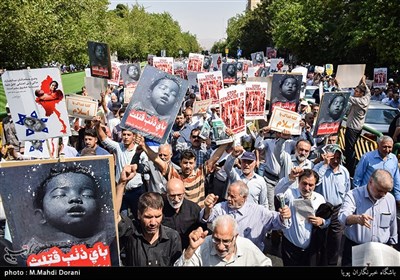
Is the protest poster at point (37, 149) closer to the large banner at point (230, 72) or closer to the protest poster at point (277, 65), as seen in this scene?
the large banner at point (230, 72)

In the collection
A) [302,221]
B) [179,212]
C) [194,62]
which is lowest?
[302,221]

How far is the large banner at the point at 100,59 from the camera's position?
10.3m

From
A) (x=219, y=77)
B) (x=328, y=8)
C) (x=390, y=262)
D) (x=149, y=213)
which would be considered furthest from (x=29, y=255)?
(x=328, y=8)

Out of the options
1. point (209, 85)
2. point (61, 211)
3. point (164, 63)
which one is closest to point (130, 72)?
point (164, 63)

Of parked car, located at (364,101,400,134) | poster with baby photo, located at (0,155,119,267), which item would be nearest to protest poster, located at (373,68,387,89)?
parked car, located at (364,101,400,134)

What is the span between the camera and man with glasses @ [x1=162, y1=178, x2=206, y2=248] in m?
4.80

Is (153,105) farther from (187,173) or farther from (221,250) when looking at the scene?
(221,250)

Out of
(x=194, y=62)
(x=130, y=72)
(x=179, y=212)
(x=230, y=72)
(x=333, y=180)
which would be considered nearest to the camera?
(x=179, y=212)

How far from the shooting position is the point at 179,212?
4.89 metres

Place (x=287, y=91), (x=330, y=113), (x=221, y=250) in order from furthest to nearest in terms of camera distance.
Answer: (x=287, y=91), (x=330, y=113), (x=221, y=250)

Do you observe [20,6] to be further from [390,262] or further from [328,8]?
[328,8]

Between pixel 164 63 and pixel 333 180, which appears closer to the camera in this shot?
pixel 333 180

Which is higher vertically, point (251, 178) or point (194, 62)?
point (194, 62)

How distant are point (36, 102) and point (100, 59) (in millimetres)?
4825
